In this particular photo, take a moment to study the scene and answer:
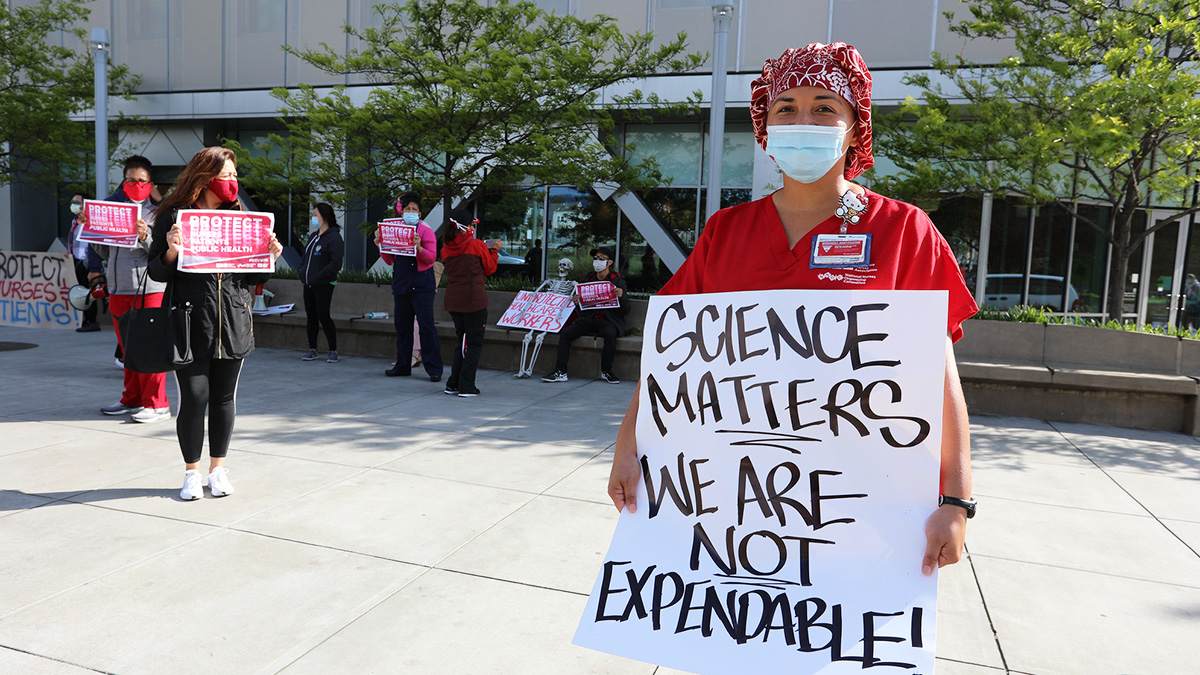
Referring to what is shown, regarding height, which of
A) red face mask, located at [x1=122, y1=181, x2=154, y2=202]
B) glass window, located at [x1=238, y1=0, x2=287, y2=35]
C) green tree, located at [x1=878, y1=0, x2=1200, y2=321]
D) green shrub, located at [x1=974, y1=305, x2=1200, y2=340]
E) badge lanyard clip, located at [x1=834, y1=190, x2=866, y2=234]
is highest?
glass window, located at [x1=238, y1=0, x2=287, y2=35]

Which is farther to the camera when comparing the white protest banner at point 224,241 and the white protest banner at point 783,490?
the white protest banner at point 224,241

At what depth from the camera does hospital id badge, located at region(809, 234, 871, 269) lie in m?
1.85

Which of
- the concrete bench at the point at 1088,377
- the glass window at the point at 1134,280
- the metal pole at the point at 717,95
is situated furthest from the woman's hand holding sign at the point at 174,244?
the glass window at the point at 1134,280

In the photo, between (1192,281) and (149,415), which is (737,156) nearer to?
(1192,281)

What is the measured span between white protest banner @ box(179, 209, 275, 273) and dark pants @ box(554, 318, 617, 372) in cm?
526

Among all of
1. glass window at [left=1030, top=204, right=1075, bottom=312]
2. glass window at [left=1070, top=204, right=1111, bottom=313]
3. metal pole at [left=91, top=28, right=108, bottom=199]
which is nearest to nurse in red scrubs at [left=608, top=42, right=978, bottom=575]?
metal pole at [left=91, top=28, right=108, bottom=199]

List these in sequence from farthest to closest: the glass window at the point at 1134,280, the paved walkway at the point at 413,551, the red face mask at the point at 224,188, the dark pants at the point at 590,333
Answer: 1. the glass window at the point at 1134,280
2. the dark pants at the point at 590,333
3. the red face mask at the point at 224,188
4. the paved walkway at the point at 413,551

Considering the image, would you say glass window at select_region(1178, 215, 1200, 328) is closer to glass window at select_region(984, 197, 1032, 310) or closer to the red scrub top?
glass window at select_region(984, 197, 1032, 310)

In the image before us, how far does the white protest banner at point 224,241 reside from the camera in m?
4.59

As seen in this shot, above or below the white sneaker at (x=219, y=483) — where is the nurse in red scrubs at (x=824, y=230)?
above

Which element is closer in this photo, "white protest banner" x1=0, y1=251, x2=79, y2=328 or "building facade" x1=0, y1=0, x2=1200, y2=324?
"white protest banner" x1=0, y1=251, x2=79, y2=328

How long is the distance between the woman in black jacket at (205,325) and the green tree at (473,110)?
6589 millimetres

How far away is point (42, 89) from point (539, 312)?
14776mm

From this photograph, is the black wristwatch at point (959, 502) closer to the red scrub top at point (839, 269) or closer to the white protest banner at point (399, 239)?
the red scrub top at point (839, 269)
